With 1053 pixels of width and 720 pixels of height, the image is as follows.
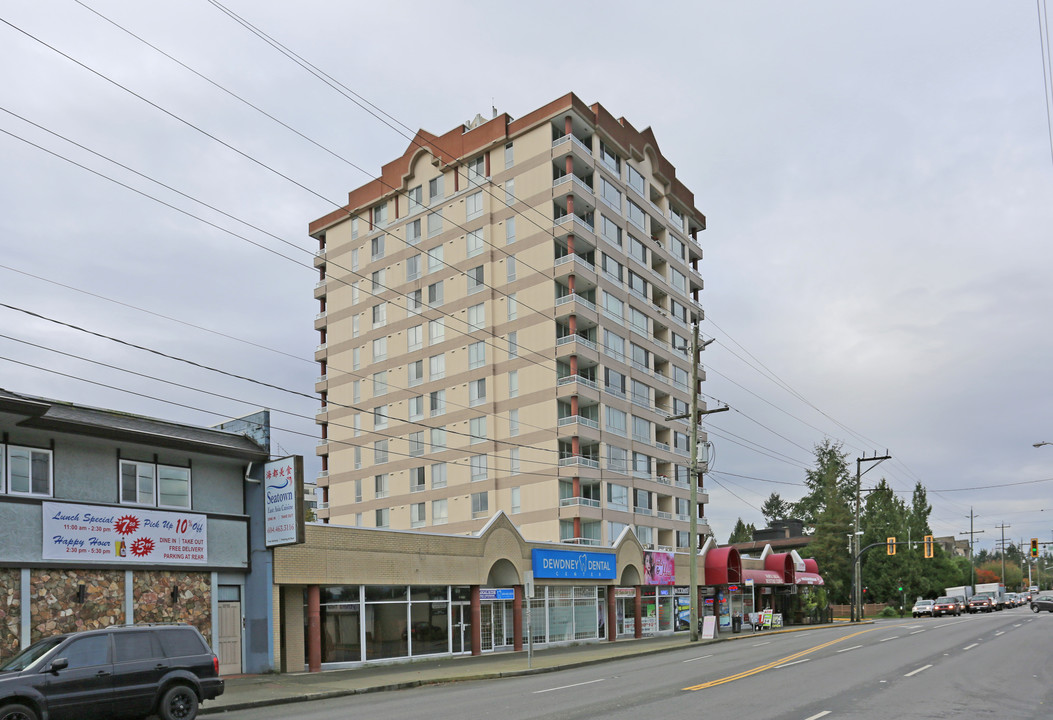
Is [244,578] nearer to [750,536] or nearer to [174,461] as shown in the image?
[174,461]

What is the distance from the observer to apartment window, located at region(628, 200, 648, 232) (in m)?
68.8

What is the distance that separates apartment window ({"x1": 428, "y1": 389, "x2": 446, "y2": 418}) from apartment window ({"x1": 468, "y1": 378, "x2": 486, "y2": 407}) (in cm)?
245

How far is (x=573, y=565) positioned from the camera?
4362 cm

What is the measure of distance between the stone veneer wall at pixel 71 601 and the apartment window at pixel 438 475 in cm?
3944

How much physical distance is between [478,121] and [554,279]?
684 inches

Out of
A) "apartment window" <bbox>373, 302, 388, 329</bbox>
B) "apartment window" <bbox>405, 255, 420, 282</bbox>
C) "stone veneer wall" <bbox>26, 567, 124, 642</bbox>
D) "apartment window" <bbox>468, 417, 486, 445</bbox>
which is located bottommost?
"stone veneer wall" <bbox>26, 567, 124, 642</bbox>

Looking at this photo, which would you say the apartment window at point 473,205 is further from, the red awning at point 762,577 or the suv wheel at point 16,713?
the suv wheel at point 16,713

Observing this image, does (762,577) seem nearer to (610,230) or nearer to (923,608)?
(610,230)

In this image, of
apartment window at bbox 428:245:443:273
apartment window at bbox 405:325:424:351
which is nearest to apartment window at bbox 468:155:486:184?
apartment window at bbox 428:245:443:273

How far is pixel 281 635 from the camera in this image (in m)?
28.6

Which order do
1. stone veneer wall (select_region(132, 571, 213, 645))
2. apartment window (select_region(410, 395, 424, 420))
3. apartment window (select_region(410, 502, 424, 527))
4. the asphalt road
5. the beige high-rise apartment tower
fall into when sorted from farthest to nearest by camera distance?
1. apartment window (select_region(410, 395, 424, 420))
2. apartment window (select_region(410, 502, 424, 527))
3. the beige high-rise apartment tower
4. stone veneer wall (select_region(132, 571, 213, 645))
5. the asphalt road

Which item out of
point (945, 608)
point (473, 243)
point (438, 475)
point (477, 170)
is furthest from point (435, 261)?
point (945, 608)

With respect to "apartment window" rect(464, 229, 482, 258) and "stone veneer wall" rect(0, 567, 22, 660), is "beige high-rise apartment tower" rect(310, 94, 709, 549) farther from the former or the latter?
"stone veneer wall" rect(0, 567, 22, 660)

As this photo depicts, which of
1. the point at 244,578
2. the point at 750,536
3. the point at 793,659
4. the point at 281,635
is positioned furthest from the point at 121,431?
the point at 750,536
